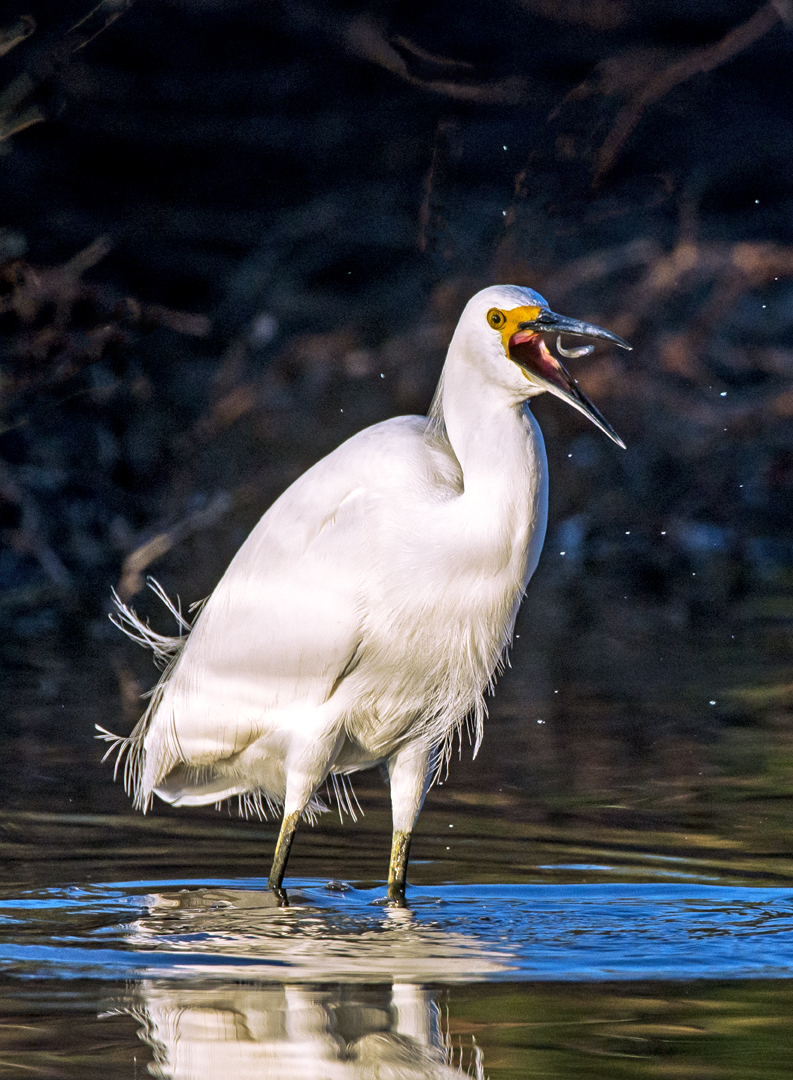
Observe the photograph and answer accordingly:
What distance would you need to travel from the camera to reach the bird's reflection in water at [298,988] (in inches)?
102

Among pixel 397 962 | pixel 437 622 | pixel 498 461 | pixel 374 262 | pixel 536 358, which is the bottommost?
pixel 374 262

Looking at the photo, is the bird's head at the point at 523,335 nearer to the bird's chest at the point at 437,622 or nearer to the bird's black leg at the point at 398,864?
the bird's chest at the point at 437,622

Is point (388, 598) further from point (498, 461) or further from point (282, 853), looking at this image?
point (282, 853)

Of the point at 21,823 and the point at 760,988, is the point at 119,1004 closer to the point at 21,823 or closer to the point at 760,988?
the point at 760,988

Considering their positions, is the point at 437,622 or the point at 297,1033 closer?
the point at 297,1033

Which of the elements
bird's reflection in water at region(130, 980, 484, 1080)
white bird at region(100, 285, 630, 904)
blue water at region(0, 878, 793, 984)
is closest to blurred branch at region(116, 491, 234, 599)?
white bird at region(100, 285, 630, 904)

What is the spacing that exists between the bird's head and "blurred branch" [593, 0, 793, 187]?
315 inches

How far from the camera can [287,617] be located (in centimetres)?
396

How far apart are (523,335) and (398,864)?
1.11m

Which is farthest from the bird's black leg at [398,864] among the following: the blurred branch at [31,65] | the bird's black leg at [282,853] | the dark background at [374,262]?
the blurred branch at [31,65]

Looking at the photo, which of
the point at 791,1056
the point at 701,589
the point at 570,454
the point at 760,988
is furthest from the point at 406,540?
the point at 570,454

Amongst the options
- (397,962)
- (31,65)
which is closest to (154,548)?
(31,65)

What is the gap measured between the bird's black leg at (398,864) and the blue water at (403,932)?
0.10 feet

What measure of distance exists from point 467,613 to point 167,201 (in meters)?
7.42
